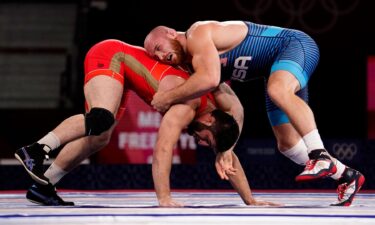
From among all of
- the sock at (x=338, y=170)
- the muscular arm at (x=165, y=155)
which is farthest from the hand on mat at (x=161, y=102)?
the sock at (x=338, y=170)

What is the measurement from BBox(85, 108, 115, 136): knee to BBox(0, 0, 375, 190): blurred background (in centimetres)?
239

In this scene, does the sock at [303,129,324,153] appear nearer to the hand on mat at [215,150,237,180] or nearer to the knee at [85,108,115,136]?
the hand on mat at [215,150,237,180]

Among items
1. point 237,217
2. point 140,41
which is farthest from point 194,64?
point 140,41

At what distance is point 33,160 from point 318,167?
1268mm

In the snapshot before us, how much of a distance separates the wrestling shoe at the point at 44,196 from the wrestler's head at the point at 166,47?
0.81 metres

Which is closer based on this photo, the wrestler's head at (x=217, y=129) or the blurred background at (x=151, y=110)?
the wrestler's head at (x=217, y=129)

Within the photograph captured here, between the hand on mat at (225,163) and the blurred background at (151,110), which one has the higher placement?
the hand on mat at (225,163)

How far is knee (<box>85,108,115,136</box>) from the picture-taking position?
393 cm

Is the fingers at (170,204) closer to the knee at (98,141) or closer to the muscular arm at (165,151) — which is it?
the muscular arm at (165,151)

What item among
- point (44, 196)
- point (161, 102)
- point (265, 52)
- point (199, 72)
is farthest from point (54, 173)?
point (265, 52)

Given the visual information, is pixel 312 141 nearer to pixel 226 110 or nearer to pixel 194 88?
pixel 226 110

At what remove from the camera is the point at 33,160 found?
3.80m

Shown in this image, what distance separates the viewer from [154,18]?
8383 millimetres

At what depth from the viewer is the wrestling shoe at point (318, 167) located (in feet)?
11.7
